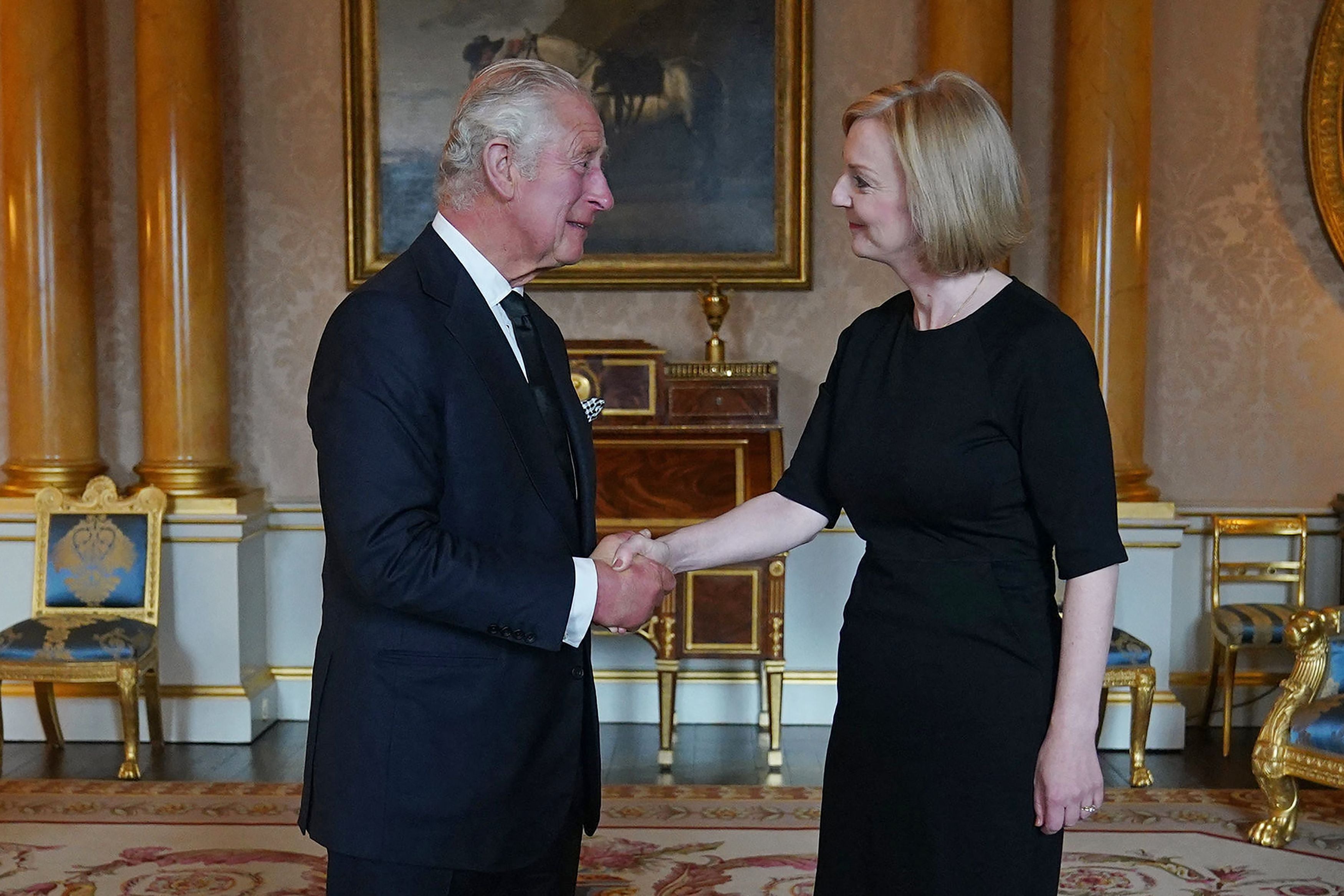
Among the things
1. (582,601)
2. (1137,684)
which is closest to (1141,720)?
(1137,684)

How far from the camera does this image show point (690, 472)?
522 cm

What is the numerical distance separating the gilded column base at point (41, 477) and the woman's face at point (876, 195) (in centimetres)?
445

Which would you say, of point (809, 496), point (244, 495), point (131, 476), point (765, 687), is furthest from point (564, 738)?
point (131, 476)

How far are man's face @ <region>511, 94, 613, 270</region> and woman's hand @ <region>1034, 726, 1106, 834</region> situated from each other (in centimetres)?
107

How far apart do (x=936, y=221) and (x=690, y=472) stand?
10.8 ft

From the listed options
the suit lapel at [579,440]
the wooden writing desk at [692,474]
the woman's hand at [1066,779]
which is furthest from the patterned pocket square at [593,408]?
the wooden writing desk at [692,474]

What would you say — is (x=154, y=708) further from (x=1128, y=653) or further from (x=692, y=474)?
(x=1128, y=653)

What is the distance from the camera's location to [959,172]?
6.50 feet

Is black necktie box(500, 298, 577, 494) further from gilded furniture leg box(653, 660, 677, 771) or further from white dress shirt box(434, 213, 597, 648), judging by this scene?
gilded furniture leg box(653, 660, 677, 771)

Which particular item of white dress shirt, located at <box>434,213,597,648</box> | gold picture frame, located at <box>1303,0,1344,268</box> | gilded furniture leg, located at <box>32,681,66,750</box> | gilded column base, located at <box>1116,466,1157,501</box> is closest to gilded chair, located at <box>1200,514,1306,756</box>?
gilded column base, located at <box>1116,466,1157,501</box>

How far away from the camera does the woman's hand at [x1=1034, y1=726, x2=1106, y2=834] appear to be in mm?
1937

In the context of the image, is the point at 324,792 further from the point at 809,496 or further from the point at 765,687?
the point at 765,687

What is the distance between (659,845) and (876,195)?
2667mm

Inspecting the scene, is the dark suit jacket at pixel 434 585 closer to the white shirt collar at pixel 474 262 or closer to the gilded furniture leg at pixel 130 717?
the white shirt collar at pixel 474 262
